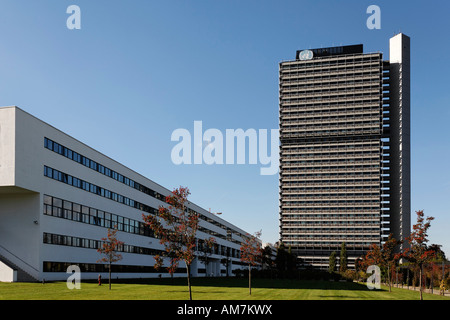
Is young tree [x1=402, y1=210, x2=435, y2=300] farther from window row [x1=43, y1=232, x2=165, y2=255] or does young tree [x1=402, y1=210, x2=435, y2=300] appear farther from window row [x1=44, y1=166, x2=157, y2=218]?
window row [x1=44, y1=166, x2=157, y2=218]

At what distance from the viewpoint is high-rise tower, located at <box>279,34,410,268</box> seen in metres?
167

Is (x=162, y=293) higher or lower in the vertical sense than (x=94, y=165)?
lower

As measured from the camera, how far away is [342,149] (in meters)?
172

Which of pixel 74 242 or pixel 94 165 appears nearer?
pixel 74 242

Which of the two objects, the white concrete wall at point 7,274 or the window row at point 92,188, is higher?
the window row at point 92,188

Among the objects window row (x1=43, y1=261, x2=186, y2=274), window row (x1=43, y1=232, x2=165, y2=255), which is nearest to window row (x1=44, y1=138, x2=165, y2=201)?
window row (x1=43, y1=232, x2=165, y2=255)

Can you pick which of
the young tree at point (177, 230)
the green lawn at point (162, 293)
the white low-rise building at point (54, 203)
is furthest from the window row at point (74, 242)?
the young tree at point (177, 230)

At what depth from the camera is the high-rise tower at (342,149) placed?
167 meters

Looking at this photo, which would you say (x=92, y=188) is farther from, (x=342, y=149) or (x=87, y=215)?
(x=342, y=149)

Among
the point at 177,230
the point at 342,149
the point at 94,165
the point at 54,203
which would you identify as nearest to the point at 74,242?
the point at 54,203

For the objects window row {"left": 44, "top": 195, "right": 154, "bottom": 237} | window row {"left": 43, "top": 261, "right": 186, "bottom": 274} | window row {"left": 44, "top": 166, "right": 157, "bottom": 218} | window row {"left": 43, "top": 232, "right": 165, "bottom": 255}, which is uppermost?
window row {"left": 44, "top": 166, "right": 157, "bottom": 218}

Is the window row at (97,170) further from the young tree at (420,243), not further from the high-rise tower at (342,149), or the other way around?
the high-rise tower at (342,149)
